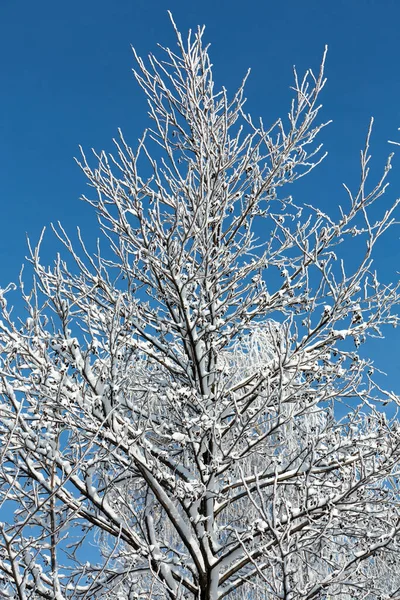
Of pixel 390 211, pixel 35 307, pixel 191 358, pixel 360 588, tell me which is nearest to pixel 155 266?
pixel 191 358

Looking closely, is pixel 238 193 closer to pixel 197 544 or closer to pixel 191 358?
pixel 191 358

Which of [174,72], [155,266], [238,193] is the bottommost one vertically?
[155,266]

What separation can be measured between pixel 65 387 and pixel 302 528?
2.43 metres

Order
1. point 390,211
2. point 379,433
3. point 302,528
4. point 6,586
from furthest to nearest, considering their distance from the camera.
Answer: point 390,211
point 379,433
point 302,528
point 6,586

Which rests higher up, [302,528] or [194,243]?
[194,243]

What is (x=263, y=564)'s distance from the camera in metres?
5.62

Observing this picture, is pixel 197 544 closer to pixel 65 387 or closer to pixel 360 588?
pixel 360 588

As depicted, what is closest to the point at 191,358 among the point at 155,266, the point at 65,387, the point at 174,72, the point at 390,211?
the point at 155,266

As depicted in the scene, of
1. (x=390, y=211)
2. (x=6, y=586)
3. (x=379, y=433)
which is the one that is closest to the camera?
(x=6, y=586)

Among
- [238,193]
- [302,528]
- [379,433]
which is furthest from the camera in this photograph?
[238,193]

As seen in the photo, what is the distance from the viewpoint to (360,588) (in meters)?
5.15

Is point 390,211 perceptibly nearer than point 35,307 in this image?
No

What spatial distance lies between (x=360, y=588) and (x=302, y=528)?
658mm

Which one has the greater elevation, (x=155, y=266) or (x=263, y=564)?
(x=155, y=266)
